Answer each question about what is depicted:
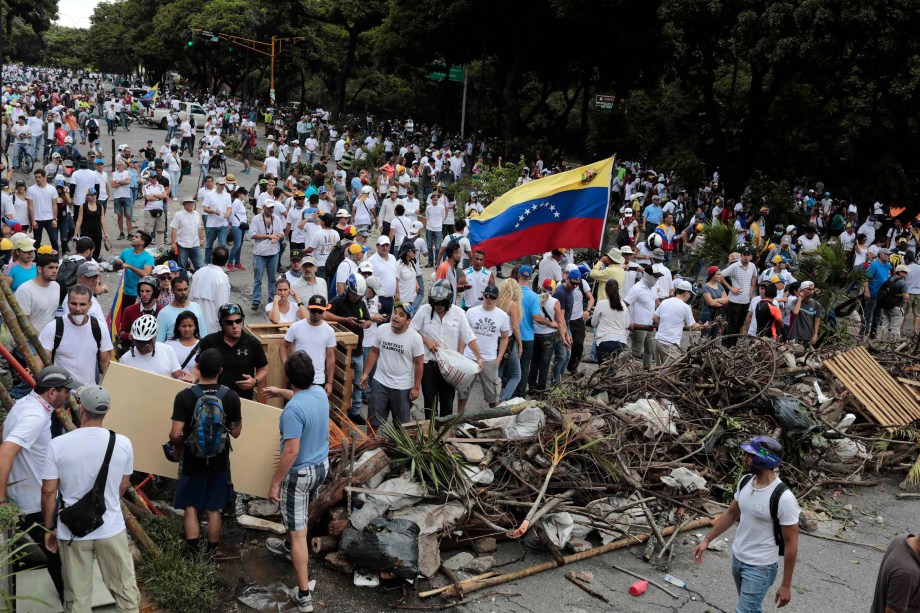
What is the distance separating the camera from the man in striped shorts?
5.88 meters

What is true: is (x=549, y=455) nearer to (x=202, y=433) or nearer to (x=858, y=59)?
(x=202, y=433)

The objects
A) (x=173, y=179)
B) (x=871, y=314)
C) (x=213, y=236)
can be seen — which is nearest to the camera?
(x=213, y=236)

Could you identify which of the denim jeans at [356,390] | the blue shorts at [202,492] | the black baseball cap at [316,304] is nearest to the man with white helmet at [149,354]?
the blue shorts at [202,492]

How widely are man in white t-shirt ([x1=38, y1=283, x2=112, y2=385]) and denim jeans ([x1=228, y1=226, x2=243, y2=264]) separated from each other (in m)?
8.23

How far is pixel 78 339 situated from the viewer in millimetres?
7277

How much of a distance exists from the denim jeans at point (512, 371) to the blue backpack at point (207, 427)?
190 inches

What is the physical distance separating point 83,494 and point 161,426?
1.56m

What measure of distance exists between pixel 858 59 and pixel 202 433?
23.6 meters

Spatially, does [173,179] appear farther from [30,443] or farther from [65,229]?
[30,443]

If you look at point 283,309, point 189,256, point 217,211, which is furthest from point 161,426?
point 217,211

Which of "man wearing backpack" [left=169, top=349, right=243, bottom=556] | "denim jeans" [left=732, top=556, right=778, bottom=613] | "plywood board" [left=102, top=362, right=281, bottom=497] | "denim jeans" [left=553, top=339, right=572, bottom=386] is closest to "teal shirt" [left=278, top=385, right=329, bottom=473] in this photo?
"man wearing backpack" [left=169, top=349, right=243, bottom=556]

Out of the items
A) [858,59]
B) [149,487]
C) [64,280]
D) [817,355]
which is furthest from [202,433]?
[858,59]

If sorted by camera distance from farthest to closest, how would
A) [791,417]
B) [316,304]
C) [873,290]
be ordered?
[873,290], [791,417], [316,304]

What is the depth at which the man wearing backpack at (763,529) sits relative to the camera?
5.45 m
